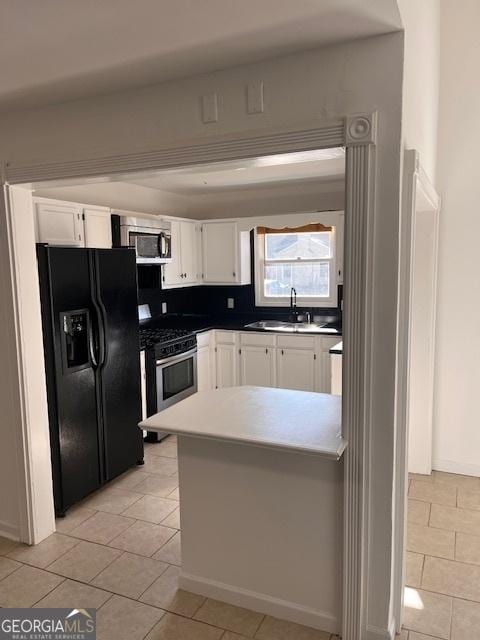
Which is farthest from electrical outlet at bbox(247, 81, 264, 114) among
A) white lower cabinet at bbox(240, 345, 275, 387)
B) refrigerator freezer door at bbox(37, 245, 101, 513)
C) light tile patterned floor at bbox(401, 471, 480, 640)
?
white lower cabinet at bbox(240, 345, 275, 387)

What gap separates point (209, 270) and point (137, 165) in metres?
3.48

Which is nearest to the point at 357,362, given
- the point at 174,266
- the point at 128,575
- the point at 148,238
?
the point at 128,575

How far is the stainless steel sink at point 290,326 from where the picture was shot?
4.98 meters

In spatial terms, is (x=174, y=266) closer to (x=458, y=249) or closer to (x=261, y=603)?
(x=458, y=249)

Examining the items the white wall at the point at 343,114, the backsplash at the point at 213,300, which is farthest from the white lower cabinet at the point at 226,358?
the white wall at the point at 343,114

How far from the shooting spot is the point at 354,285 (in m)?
1.93

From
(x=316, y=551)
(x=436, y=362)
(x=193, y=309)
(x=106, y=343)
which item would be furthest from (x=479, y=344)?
(x=193, y=309)

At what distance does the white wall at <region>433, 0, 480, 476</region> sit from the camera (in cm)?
341

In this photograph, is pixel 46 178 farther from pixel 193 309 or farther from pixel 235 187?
pixel 193 309

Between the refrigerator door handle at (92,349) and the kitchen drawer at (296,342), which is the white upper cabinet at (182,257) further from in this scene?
the refrigerator door handle at (92,349)

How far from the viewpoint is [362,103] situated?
6.05ft

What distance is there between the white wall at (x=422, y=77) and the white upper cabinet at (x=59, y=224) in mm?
2472

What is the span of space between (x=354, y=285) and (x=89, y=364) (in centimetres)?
212

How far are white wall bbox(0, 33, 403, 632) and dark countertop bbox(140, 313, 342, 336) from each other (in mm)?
2871
